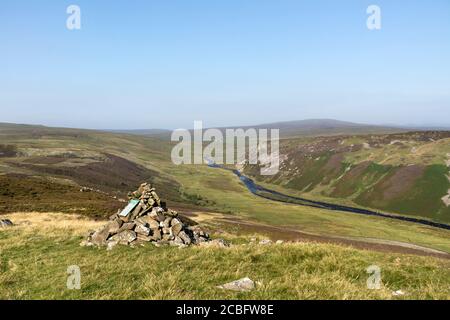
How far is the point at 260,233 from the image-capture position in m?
49.5

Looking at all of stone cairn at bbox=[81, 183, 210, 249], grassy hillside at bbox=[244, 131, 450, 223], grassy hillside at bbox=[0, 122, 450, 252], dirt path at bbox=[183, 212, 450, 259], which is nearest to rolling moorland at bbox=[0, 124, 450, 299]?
dirt path at bbox=[183, 212, 450, 259]

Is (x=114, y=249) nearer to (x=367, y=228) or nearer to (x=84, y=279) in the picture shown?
(x=84, y=279)

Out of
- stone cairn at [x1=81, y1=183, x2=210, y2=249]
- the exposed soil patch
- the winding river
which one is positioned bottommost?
the winding river

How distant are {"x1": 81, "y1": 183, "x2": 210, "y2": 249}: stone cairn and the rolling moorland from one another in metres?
1.35

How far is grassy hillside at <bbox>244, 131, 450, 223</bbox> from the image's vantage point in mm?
126062

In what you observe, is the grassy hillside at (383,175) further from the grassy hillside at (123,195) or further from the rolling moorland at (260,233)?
the grassy hillside at (123,195)

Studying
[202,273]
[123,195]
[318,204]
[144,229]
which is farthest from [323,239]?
[318,204]

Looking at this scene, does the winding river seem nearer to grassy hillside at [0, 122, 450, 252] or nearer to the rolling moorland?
the rolling moorland

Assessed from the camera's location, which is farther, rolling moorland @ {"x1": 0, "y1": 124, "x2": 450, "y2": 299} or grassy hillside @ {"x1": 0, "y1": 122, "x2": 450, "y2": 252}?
grassy hillside @ {"x1": 0, "y1": 122, "x2": 450, "y2": 252}

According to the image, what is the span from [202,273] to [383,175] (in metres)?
150

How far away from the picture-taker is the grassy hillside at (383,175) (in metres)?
126
